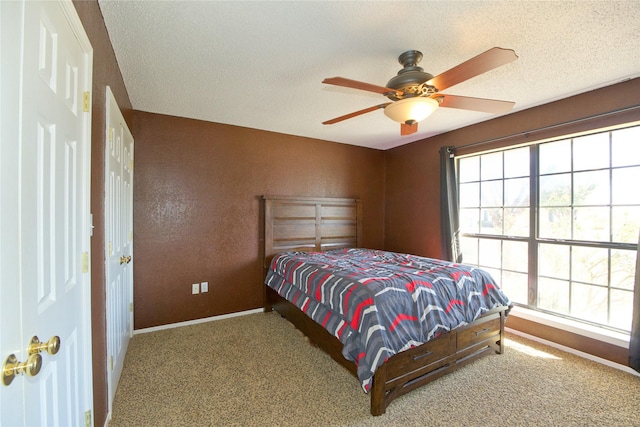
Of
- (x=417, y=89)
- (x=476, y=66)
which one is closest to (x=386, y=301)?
(x=417, y=89)

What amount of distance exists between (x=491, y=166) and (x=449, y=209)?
0.71 m

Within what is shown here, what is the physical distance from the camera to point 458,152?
3.67m

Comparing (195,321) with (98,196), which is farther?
(195,321)

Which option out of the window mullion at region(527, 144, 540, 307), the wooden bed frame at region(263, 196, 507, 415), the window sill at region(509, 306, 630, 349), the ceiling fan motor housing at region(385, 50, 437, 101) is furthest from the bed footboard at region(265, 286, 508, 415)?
the ceiling fan motor housing at region(385, 50, 437, 101)

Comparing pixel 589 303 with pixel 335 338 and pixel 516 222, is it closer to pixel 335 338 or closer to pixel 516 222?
pixel 516 222

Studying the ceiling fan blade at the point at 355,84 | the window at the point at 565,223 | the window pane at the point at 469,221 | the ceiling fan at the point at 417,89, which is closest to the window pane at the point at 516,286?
the window at the point at 565,223

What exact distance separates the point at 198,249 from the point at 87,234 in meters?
2.18

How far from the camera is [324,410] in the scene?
6.29 feet

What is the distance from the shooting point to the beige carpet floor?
183 cm

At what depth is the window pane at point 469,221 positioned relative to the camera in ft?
12.0

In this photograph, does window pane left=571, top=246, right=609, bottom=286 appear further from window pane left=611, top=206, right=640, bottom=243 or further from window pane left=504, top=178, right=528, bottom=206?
window pane left=504, top=178, right=528, bottom=206

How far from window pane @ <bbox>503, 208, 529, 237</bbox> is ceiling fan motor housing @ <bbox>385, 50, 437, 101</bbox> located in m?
2.17

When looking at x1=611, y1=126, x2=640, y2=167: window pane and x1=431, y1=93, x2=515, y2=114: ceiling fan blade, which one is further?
x1=611, y1=126, x2=640, y2=167: window pane

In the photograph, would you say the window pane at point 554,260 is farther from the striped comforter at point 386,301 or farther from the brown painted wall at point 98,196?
the brown painted wall at point 98,196
